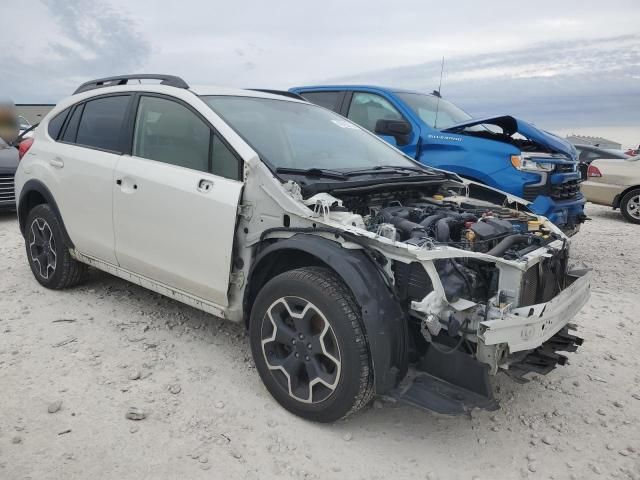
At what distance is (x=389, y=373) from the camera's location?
260cm

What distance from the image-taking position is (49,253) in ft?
15.4

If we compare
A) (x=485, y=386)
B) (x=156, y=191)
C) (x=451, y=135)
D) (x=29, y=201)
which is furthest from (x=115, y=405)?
(x=451, y=135)

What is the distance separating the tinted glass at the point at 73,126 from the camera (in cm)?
445

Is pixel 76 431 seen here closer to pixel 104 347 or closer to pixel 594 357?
pixel 104 347

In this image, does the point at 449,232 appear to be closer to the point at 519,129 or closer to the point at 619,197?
the point at 519,129

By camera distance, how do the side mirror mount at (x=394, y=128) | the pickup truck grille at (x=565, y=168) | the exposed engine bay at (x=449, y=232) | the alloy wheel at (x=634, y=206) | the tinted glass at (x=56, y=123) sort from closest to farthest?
the exposed engine bay at (x=449, y=232) → the tinted glass at (x=56, y=123) → the pickup truck grille at (x=565, y=168) → the side mirror mount at (x=394, y=128) → the alloy wheel at (x=634, y=206)

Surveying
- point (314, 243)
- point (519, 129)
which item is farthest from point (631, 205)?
point (314, 243)

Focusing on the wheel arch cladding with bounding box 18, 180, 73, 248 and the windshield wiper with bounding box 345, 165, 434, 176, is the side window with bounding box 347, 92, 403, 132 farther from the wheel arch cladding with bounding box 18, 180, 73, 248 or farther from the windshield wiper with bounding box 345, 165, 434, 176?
the wheel arch cladding with bounding box 18, 180, 73, 248

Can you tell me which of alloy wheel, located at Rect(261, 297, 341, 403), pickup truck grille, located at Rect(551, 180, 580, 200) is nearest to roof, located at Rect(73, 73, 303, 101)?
alloy wheel, located at Rect(261, 297, 341, 403)

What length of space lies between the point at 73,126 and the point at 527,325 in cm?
391

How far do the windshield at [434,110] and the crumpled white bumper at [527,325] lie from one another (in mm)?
3989

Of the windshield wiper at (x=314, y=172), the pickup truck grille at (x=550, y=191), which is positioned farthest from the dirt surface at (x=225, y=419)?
the pickup truck grille at (x=550, y=191)

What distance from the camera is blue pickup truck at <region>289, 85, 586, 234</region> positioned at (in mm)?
5605

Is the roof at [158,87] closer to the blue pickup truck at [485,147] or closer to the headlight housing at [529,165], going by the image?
the blue pickup truck at [485,147]
